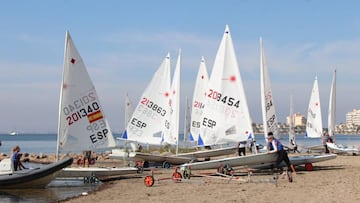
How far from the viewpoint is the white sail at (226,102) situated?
1698cm

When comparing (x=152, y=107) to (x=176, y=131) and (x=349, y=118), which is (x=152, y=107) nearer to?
(x=176, y=131)

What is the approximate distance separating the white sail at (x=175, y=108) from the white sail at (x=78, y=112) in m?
6.39

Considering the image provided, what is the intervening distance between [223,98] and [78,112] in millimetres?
5015

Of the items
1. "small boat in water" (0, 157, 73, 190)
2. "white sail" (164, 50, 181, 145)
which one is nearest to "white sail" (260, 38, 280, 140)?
"white sail" (164, 50, 181, 145)

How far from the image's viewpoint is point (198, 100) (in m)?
26.8

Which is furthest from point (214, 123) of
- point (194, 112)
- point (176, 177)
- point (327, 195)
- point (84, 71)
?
point (194, 112)

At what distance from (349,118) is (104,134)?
146064 millimetres

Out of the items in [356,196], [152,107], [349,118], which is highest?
[349,118]

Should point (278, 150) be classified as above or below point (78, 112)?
below

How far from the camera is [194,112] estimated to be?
26.3 m

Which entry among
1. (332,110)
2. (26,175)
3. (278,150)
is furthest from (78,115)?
(332,110)

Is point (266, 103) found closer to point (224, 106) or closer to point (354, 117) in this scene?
point (224, 106)

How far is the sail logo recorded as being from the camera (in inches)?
623

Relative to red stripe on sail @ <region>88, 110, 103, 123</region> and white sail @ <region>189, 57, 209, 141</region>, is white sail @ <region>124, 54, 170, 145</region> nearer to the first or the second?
white sail @ <region>189, 57, 209, 141</region>
